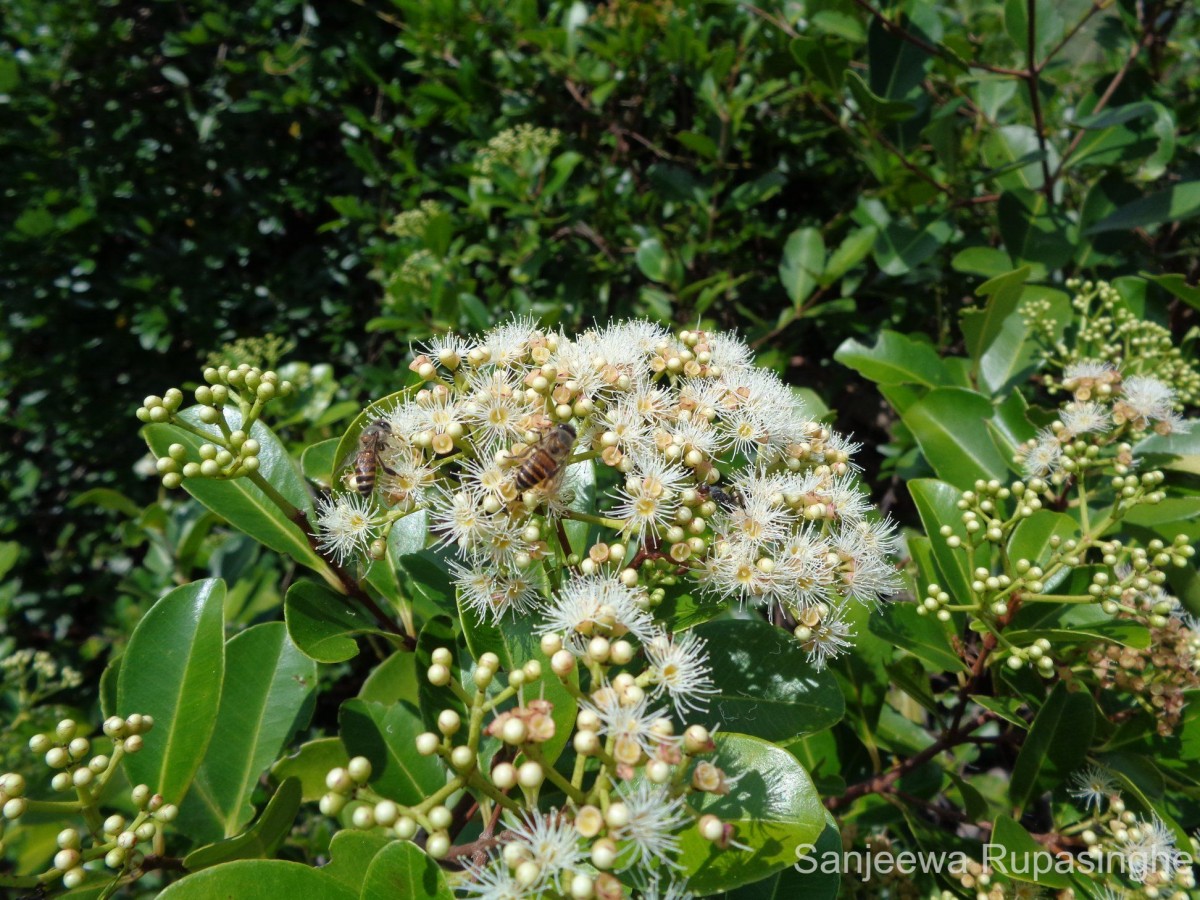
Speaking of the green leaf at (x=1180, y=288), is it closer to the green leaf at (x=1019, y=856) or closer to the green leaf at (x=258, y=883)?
the green leaf at (x=1019, y=856)

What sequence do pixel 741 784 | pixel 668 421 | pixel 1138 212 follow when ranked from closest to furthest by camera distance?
pixel 741 784 < pixel 668 421 < pixel 1138 212

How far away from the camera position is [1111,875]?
1329mm

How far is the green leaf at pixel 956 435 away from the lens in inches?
72.4

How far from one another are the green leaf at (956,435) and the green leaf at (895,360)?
22 cm

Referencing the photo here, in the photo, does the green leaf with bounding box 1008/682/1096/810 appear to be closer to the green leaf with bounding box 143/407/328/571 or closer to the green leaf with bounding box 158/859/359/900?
the green leaf with bounding box 158/859/359/900

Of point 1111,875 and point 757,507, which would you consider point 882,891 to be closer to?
point 1111,875

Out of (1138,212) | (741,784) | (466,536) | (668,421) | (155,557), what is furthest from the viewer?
(155,557)

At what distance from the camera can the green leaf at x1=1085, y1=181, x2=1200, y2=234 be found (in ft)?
6.93

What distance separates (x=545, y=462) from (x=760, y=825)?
640 mm

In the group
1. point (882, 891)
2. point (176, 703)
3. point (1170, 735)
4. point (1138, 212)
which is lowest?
point (882, 891)

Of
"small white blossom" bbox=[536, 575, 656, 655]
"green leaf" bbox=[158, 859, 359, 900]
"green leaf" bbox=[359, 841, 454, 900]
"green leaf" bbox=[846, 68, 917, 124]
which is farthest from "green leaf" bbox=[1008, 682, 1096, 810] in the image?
"green leaf" bbox=[846, 68, 917, 124]

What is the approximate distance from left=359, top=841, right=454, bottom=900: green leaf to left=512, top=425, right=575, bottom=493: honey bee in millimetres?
551

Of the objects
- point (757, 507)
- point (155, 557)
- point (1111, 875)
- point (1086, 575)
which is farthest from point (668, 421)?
point (155, 557)

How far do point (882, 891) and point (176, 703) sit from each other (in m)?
1.57
